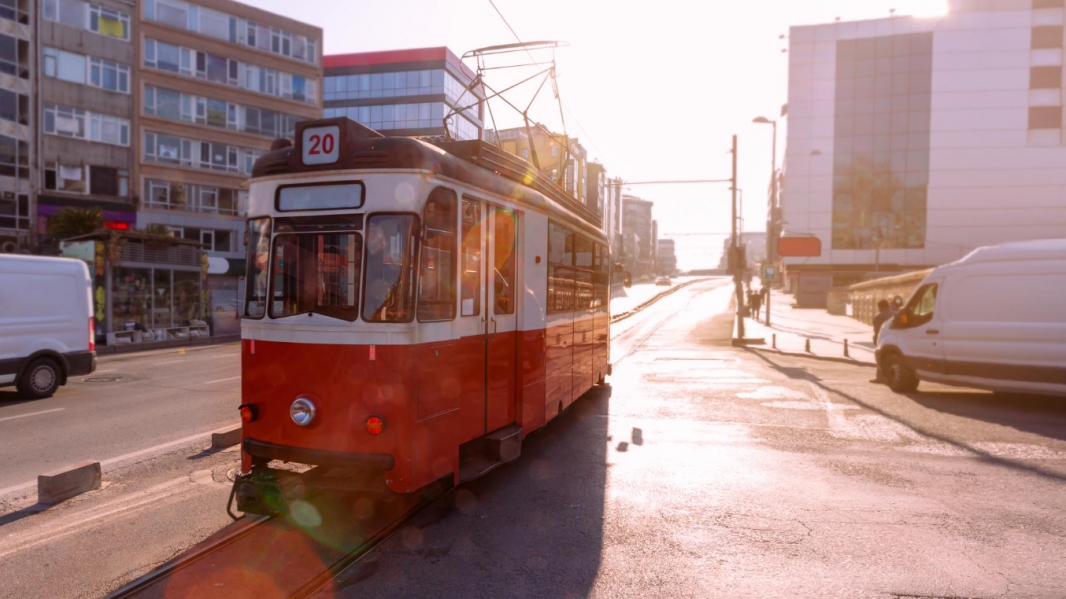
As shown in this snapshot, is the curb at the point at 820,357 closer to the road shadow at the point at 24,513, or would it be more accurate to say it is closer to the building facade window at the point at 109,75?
the road shadow at the point at 24,513

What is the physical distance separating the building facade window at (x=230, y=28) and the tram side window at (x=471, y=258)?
38590mm

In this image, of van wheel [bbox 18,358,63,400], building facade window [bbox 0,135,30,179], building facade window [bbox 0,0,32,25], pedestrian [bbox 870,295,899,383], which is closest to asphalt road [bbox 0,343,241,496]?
Answer: van wheel [bbox 18,358,63,400]

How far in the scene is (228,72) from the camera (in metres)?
39.4

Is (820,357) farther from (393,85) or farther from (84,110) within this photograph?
(393,85)

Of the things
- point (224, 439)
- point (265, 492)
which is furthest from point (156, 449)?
point (265, 492)

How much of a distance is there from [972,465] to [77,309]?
14467 mm

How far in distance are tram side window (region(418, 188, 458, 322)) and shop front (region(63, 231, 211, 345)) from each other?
2167 centimetres

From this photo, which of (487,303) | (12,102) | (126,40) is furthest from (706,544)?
(126,40)

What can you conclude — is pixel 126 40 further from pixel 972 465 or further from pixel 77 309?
pixel 972 465

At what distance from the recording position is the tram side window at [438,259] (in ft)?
18.0

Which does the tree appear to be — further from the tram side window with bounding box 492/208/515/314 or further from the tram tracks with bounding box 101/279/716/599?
the tram tracks with bounding box 101/279/716/599

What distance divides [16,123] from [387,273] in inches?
1407

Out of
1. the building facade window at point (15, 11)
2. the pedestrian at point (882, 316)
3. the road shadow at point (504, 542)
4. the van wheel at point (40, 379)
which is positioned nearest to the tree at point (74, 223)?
the building facade window at point (15, 11)

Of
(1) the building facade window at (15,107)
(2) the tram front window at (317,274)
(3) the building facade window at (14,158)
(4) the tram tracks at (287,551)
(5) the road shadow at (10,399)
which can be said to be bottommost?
(5) the road shadow at (10,399)
